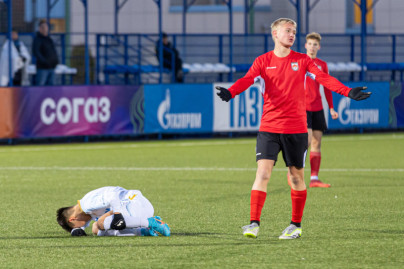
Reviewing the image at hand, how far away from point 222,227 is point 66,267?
2369 millimetres

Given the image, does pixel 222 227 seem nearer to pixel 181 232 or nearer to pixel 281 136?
pixel 181 232

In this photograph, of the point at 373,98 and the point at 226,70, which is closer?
the point at 373,98

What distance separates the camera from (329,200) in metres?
11.0

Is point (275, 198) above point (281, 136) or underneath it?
underneath

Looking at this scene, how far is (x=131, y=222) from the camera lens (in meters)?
8.14

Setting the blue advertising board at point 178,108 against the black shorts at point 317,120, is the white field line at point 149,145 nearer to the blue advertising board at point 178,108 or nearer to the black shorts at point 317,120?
the blue advertising board at point 178,108

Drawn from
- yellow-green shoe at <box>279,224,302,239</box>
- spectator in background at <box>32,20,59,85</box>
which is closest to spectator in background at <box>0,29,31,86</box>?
spectator in background at <box>32,20,59,85</box>

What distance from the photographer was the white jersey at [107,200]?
816cm

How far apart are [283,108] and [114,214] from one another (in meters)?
1.79

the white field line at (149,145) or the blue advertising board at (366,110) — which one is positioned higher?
the blue advertising board at (366,110)

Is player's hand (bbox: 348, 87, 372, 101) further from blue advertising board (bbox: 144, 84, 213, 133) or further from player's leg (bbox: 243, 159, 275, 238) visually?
blue advertising board (bbox: 144, 84, 213, 133)

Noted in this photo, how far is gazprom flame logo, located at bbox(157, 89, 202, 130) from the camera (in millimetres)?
21797

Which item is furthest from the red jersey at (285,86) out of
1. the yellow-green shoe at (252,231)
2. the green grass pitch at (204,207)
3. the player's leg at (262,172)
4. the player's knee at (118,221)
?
the player's knee at (118,221)

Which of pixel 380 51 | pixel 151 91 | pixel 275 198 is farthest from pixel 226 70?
pixel 275 198
